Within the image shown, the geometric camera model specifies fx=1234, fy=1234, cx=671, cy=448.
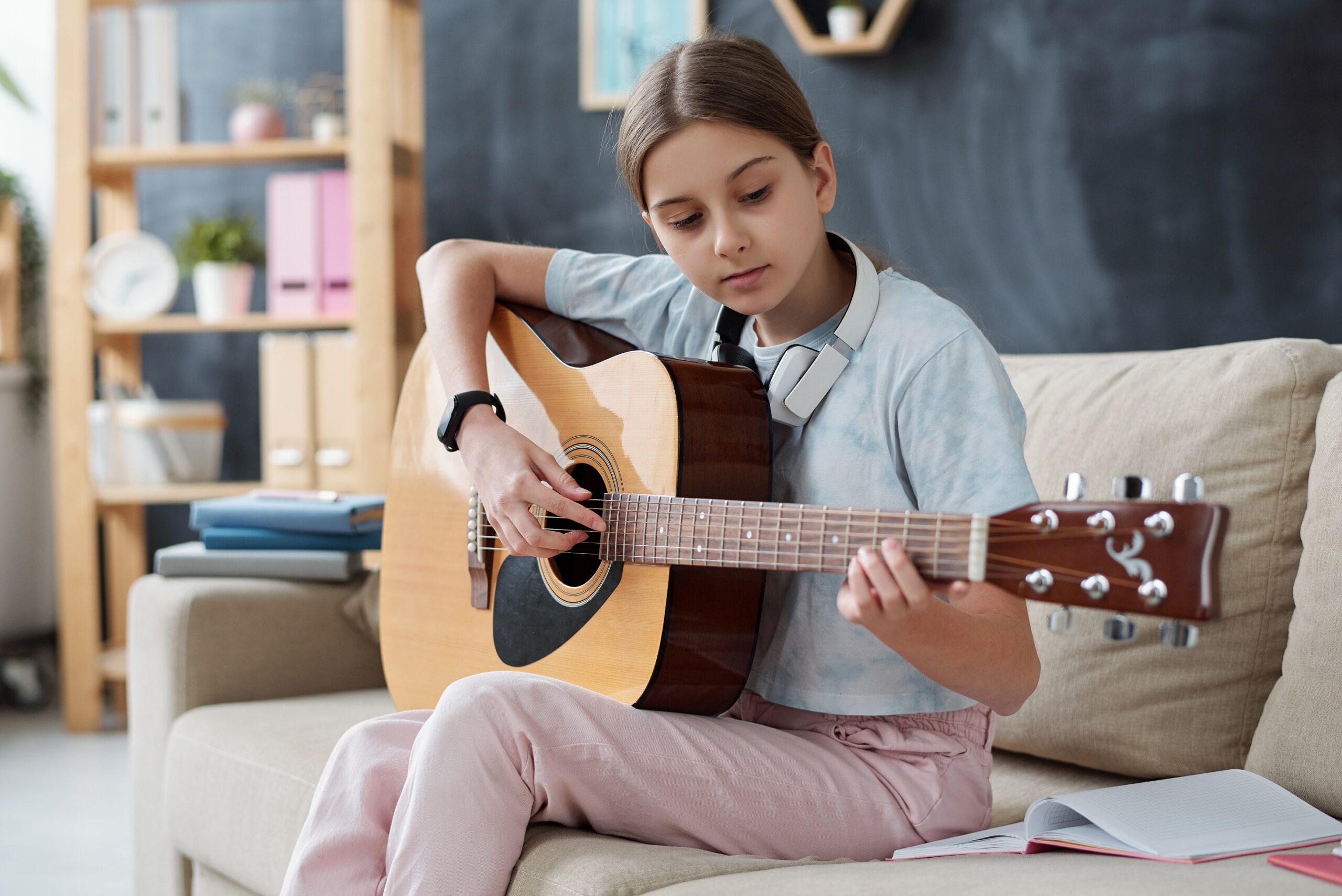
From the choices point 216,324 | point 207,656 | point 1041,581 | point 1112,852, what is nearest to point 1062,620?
point 1041,581

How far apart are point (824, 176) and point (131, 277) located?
2.32m

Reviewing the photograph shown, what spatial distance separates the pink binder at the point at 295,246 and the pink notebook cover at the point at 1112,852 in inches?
88.7

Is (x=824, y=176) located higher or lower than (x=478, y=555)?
higher

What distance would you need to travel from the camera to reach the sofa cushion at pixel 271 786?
42.8 inches

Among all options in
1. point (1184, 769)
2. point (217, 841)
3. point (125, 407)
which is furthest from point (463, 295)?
point (125, 407)

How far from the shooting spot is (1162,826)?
103cm

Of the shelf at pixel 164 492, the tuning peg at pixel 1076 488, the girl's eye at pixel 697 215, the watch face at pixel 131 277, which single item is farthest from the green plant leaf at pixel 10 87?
the tuning peg at pixel 1076 488

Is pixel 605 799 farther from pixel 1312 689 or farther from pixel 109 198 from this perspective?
pixel 109 198

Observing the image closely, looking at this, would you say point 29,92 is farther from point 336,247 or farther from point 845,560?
point 845,560

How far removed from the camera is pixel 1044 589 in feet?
2.77

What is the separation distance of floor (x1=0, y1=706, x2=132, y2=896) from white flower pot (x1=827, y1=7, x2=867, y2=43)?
7.05 ft

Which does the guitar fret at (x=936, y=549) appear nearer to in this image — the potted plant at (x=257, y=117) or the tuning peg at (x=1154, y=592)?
the tuning peg at (x=1154, y=592)

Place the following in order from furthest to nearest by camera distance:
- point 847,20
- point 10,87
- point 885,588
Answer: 1. point 10,87
2. point 847,20
3. point 885,588

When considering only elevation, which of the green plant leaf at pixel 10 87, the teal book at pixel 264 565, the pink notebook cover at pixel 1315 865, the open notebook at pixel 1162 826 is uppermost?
the green plant leaf at pixel 10 87
